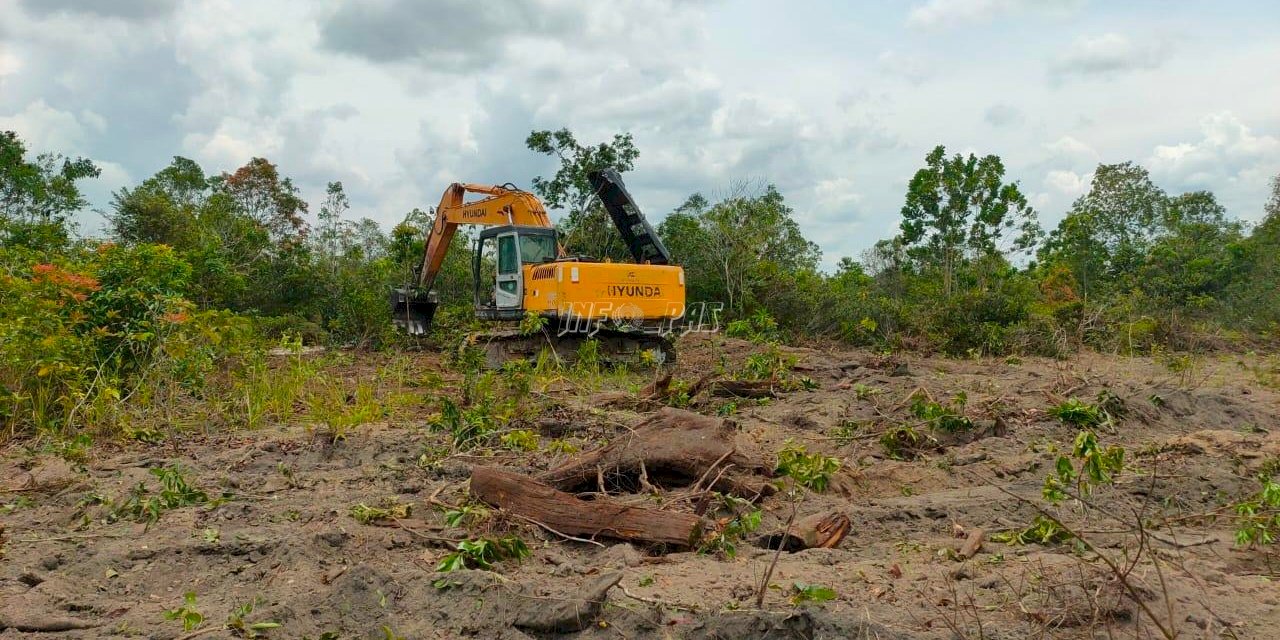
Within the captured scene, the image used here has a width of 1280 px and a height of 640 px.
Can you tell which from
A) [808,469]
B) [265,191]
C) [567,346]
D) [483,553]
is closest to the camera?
[483,553]

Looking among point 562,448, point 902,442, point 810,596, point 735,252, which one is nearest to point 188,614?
point 810,596

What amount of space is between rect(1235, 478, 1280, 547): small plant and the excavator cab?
1071 centimetres

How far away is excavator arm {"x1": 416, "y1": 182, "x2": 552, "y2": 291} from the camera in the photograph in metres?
15.1

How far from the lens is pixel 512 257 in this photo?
558 inches

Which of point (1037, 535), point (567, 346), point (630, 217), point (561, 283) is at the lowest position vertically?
point (1037, 535)

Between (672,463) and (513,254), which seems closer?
(672,463)

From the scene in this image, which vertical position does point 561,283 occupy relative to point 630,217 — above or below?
below

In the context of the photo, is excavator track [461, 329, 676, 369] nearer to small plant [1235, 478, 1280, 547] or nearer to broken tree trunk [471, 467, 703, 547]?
broken tree trunk [471, 467, 703, 547]

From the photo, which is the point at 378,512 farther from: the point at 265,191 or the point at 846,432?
the point at 265,191

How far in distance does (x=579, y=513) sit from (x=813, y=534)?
121cm

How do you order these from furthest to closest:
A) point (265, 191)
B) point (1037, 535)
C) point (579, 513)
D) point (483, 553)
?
point (265, 191) → point (579, 513) → point (1037, 535) → point (483, 553)

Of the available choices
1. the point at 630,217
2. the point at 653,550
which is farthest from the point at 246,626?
the point at 630,217

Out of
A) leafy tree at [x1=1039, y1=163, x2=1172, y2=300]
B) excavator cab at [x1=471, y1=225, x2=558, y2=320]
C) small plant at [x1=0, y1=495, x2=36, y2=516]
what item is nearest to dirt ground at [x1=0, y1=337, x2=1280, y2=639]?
small plant at [x1=0, y1=495, x2=36, y2=516]

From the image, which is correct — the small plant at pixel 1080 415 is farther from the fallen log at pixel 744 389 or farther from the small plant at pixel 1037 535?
the small plant at pixel 1037 535
